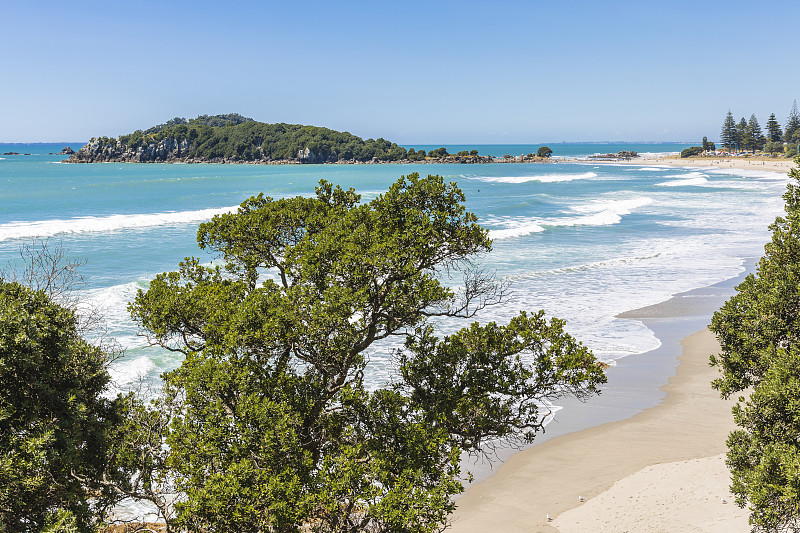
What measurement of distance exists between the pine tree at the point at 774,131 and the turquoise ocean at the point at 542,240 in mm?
77644

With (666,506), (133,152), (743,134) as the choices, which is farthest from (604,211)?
(133,152)

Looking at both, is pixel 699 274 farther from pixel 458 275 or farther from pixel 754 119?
pixel 754 119

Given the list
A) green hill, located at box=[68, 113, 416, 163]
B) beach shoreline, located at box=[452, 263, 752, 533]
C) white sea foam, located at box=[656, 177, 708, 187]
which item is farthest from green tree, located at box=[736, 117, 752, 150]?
beach shoreline, located at box=[452, 263, 752, 533]

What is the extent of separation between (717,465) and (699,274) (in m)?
20.8

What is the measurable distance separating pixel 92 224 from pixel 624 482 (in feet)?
146

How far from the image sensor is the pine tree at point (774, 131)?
146 metres

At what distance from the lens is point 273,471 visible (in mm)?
6598

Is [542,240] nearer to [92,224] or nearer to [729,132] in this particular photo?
[92,224]

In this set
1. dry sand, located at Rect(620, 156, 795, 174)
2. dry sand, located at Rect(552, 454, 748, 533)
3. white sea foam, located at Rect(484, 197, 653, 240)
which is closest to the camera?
dry sand, located at Rect(552, 454, 748, 533)

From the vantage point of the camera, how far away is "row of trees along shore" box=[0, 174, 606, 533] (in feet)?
20.7

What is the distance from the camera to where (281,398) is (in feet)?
23.3

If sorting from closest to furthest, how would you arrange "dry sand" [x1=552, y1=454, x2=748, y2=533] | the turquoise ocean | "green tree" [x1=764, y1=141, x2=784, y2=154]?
1. "dry sand" [x1=552, y1=454, x2=748, y2=533]
2. the turquoise ocean
3. "green tree" [x1=764, y1=141, x2=784, y2=154]

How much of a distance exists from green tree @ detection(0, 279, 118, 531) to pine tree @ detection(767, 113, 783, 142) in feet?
563

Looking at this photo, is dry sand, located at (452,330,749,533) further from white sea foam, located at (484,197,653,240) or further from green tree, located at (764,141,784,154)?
green tree, located at (764,141,784,154)
